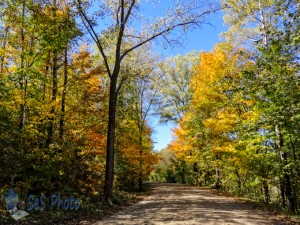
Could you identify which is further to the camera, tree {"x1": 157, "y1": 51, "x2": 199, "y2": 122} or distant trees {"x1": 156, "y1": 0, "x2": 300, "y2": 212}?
tree {"x1": 157, "y1": 51, "x2": 199, "y2": 122}

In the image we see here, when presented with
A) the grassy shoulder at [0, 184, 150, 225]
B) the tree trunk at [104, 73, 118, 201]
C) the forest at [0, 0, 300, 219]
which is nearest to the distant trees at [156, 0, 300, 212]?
the forest at [0, 0, 300, 219]

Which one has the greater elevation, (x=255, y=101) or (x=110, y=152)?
(x=255, y=101)

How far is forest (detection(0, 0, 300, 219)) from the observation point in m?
8.88

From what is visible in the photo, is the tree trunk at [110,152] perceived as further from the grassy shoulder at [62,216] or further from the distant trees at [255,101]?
the distant trees at [255,101]

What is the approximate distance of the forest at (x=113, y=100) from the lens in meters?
8.88

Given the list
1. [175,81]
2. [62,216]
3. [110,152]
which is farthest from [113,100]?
[175,81]

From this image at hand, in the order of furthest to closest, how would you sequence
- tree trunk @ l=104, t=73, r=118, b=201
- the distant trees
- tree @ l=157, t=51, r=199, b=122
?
tree @ l=157, t=51, r=199, b=122 → tree trunk @ l=104, t=73, r=118, b=201 → the distant trees

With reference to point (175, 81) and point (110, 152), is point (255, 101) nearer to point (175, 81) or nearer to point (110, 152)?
point (110, 152)

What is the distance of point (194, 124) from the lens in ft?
67.1

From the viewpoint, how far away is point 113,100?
13289 millimetres

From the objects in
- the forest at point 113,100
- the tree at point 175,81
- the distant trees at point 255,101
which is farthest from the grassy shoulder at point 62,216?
the tree at point 175,81

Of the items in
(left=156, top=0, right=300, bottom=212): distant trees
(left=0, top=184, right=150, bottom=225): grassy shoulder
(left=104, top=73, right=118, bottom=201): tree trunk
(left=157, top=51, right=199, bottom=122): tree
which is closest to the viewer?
(left=0, top=184, right=150, bottom=225): grassy shoulder

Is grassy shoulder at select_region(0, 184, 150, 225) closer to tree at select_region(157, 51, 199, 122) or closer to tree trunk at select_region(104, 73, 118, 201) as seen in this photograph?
tree trunk at select_region(104, 73, 118, 201)

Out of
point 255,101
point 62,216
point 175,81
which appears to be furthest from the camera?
point 175,81
